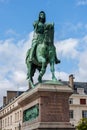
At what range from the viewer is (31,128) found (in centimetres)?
1978

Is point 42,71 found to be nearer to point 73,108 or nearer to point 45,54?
point 45,54

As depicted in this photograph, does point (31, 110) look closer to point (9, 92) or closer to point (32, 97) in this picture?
point (32, 97)

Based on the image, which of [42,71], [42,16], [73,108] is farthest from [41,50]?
[73,108]

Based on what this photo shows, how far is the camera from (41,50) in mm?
20844

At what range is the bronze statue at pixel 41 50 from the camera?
818 inches

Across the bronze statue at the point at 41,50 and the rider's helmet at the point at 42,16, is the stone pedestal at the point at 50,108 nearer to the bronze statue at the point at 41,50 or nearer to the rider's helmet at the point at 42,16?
the bronze statue at the point at 41,50

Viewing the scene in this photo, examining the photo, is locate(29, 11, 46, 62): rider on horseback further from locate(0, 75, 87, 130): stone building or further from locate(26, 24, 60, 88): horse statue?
locate(0, 75, 87, 130): stone building

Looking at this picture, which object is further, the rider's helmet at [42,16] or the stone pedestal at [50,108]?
the rider's helmet at [42,16]

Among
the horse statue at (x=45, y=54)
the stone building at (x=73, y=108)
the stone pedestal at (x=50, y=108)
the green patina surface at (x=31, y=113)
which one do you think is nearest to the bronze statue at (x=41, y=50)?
the horse statue at (x=45, y=54)

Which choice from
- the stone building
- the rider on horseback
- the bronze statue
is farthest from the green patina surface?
the stone building

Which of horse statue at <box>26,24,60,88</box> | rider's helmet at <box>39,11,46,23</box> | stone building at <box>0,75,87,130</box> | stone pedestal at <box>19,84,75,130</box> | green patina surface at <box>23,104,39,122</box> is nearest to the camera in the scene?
stone pedestal at <box>19,84,75,130</box>

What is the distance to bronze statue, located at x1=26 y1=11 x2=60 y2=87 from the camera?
20.8m

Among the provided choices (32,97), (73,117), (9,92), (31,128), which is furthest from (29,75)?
(9,92)

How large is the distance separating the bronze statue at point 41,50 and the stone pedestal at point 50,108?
43.3 inches
